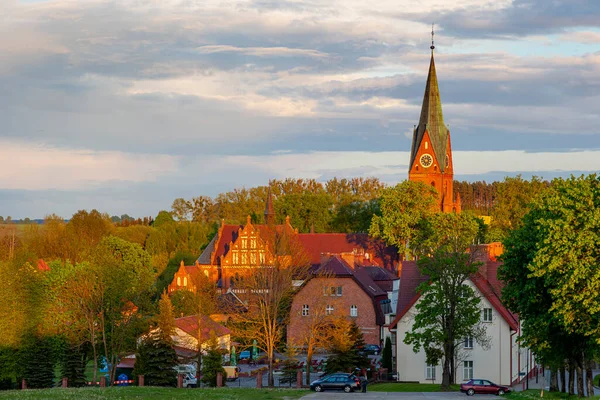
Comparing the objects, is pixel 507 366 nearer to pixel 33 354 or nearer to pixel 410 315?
pixel 410 315

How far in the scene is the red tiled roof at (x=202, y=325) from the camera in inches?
2662

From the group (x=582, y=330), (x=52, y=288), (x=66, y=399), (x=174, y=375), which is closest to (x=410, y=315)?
(x=174, y=375)

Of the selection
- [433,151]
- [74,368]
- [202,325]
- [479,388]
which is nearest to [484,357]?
[479,388]

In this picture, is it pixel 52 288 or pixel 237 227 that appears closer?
pixel 52 288

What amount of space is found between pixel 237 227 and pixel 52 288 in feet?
186

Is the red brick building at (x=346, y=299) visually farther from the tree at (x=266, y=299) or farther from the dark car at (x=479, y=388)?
the dark car at (x=479, y=388)

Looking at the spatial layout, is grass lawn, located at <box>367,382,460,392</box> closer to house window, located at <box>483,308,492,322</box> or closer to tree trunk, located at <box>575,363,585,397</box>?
house window, located at <box>483,308,492,322</box>

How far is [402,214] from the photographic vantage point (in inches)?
5089

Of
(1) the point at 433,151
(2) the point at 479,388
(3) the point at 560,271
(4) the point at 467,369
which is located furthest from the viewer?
(1) the point at 433,151

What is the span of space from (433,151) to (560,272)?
10777 cm

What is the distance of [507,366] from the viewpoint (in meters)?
68.1

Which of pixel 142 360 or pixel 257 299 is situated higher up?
pixel 257 299

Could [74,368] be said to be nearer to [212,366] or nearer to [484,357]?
[212,366]

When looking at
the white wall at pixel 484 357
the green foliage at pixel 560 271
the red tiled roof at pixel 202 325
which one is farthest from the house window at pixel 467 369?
the green foliage at pixel 560 271
